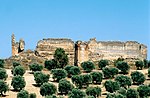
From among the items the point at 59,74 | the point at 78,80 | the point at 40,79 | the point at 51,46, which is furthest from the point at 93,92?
the point at 51,46

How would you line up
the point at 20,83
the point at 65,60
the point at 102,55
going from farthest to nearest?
the point at 102,55, the point at 65,60, the point at 20,83

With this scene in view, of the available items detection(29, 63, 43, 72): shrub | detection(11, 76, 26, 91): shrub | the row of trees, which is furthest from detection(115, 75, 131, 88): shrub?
detection(29, 63, 43, 72): shrub

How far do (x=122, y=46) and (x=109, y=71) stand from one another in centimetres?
2372

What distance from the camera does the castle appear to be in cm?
7862

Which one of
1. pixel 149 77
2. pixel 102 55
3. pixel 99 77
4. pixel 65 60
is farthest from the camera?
pixel 102 55

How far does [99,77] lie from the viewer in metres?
58.5

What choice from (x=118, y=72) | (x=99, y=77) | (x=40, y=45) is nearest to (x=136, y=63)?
(x=118, y=72)

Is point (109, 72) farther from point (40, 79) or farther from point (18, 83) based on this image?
point (18, 83)

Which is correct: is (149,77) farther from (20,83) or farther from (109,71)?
(20,83)

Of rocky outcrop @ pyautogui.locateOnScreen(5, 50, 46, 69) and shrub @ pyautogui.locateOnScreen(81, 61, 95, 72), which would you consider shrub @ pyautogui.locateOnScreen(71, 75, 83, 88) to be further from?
rocky outcrop @ pyautogui.locateOnScreen(5, 50, 46, 69)

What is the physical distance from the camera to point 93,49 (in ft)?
276

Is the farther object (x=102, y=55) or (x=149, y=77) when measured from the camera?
(x=102, y=55)

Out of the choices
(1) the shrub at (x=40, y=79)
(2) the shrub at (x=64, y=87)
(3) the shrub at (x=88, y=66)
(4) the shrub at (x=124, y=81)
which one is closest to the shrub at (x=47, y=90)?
(2) the shrub at (x=64, y=87)

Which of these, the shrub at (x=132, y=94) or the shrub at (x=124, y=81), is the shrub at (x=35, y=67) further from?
the shrub at (x=132, y=94)
